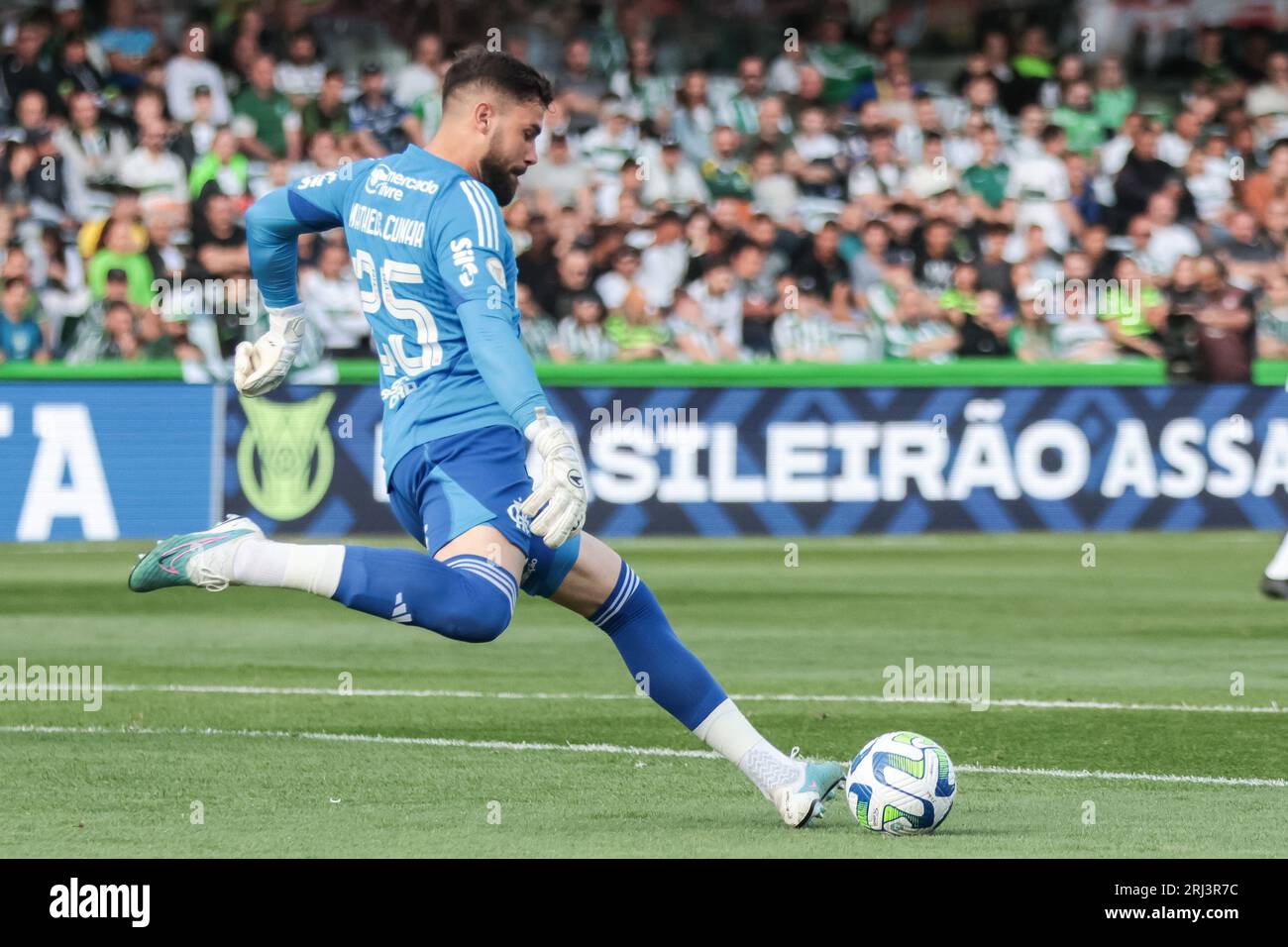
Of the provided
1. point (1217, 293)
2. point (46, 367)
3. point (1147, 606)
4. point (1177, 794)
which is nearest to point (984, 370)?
point (1217, 293)

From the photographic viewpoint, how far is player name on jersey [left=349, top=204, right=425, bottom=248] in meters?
6.04

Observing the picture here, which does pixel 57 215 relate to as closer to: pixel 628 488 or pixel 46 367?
pixel 46 367

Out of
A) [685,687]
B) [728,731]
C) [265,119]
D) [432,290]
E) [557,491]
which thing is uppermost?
[265,119]

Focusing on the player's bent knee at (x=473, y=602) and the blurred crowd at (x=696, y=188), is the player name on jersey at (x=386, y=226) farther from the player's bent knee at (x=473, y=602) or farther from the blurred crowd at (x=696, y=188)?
the blurred crowd at (x=696, y=188)

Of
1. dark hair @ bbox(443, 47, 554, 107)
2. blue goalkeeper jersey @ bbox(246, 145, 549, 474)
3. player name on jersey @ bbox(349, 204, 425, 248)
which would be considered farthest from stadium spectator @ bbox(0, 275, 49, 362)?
dark hair @ bbox(443, 47, 554, 107)

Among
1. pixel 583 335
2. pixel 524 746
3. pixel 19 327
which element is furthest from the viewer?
pixel 583 335

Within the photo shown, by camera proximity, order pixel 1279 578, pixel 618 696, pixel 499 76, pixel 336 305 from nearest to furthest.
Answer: pixel 499 76 → pixel 618 696 → pixel 1279 578 → pixel 336 305

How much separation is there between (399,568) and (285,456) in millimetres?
10954

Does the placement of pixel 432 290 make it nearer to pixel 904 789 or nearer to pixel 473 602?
pixel 473 602

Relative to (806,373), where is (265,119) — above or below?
above

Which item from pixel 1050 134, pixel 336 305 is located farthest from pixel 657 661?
pixel 1050 134

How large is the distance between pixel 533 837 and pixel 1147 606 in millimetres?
7919

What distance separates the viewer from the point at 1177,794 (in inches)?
280

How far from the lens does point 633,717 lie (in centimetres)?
905
